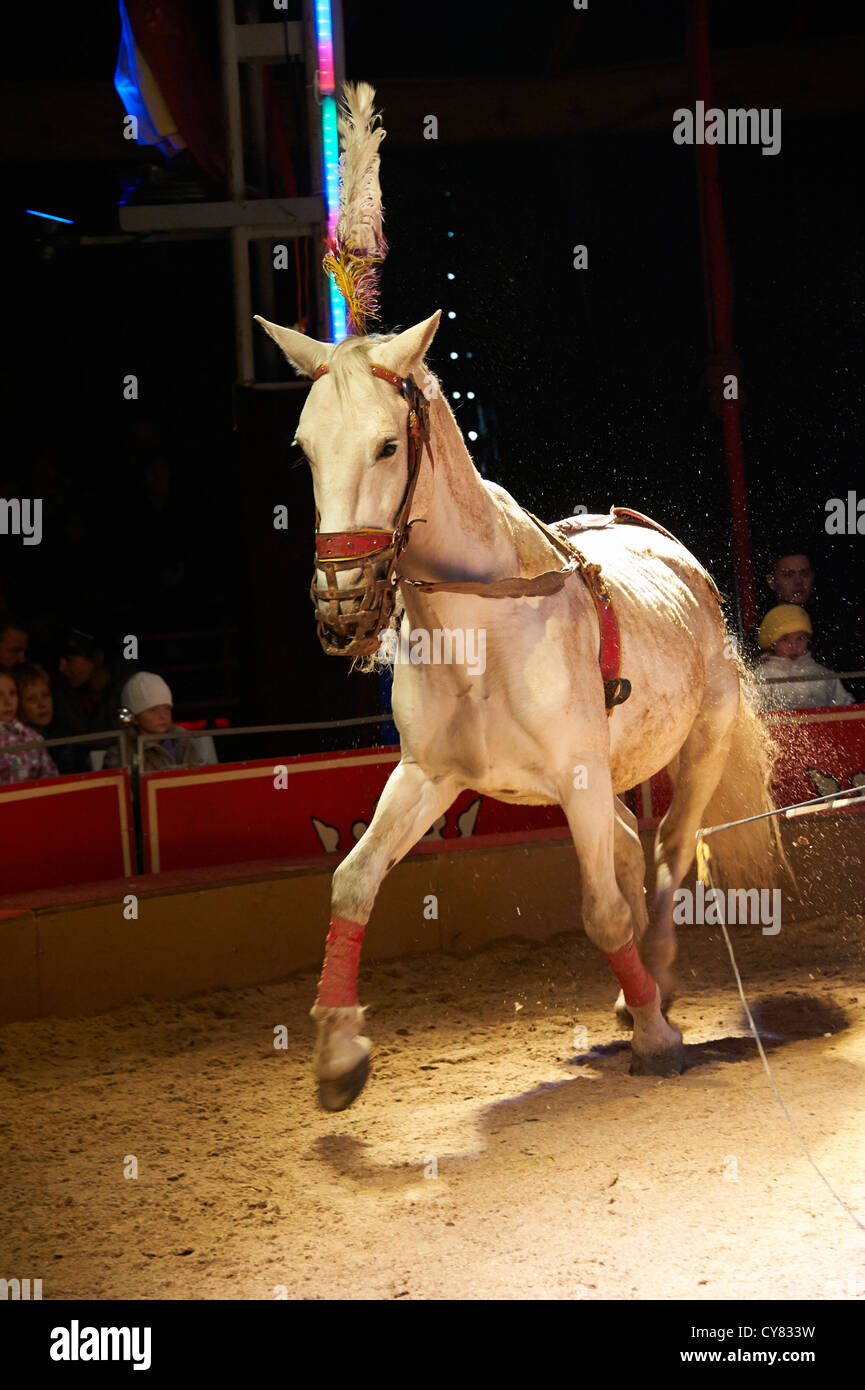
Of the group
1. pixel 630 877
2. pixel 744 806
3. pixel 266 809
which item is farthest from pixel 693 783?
pixel 266 809

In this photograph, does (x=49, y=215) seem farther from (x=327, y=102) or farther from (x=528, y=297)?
(x=327, y=102)

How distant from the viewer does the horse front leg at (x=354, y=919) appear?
3830 millimetres

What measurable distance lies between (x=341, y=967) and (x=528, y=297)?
7.64 meters

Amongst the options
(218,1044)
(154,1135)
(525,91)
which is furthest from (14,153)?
(154,1135)

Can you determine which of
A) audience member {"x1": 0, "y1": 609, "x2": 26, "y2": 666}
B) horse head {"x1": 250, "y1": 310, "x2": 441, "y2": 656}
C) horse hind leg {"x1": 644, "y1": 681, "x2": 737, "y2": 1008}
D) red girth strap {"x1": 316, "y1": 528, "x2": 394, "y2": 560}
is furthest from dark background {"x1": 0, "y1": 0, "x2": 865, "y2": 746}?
red girth strap {"x1": 316, "y1": 528, "x2": 394, "y2": 560}

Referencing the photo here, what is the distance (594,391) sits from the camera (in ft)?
34.1

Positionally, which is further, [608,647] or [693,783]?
[693,783]

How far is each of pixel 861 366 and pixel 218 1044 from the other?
7.45 meters

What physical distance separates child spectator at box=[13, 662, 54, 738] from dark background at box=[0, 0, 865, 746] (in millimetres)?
2749

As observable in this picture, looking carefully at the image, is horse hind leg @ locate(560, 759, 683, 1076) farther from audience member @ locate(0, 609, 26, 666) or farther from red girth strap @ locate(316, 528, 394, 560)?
audience member @ locate(0, 609, 26, 666)

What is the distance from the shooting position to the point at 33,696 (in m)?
6.73

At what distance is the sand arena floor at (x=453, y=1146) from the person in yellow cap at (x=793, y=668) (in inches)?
66.0

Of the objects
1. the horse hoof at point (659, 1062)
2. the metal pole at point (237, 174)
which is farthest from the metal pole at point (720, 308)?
the horse hoof at point (659, 1062)

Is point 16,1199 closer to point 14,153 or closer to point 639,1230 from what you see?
point 639,1230
